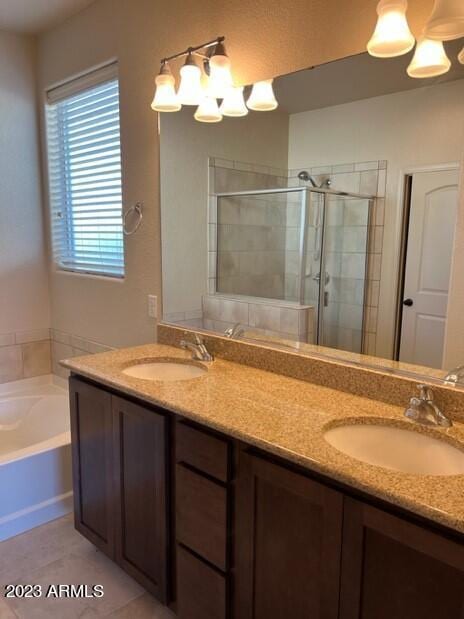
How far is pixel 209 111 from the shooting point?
2121mm

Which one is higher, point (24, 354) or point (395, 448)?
point (395, 448)

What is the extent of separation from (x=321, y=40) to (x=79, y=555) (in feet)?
7.70

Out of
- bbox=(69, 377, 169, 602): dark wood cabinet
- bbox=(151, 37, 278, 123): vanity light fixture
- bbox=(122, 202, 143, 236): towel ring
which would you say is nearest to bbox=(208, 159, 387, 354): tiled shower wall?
bbox=(151, 37, 278, 123): vanity light fixture

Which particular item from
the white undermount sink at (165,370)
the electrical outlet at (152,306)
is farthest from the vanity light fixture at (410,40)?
the electrical outlet at (152,306)

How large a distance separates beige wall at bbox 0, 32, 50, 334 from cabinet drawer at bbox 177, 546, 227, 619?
85.8 inches

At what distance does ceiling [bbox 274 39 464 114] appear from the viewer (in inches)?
59.5

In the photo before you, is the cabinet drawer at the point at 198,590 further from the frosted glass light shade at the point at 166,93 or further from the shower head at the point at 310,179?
the frosted glass light shade at the point at 166,93

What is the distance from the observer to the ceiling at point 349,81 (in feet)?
4.96

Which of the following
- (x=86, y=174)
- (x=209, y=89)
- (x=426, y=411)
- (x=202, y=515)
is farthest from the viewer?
(x=86, y=174)

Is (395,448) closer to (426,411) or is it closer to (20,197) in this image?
(426,411)

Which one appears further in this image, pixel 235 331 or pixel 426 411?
pixel 235 331

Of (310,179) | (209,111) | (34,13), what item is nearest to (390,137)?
(310,179)

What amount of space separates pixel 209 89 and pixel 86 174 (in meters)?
1.20

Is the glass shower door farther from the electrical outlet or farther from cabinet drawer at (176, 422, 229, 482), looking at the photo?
the electrical outlet
